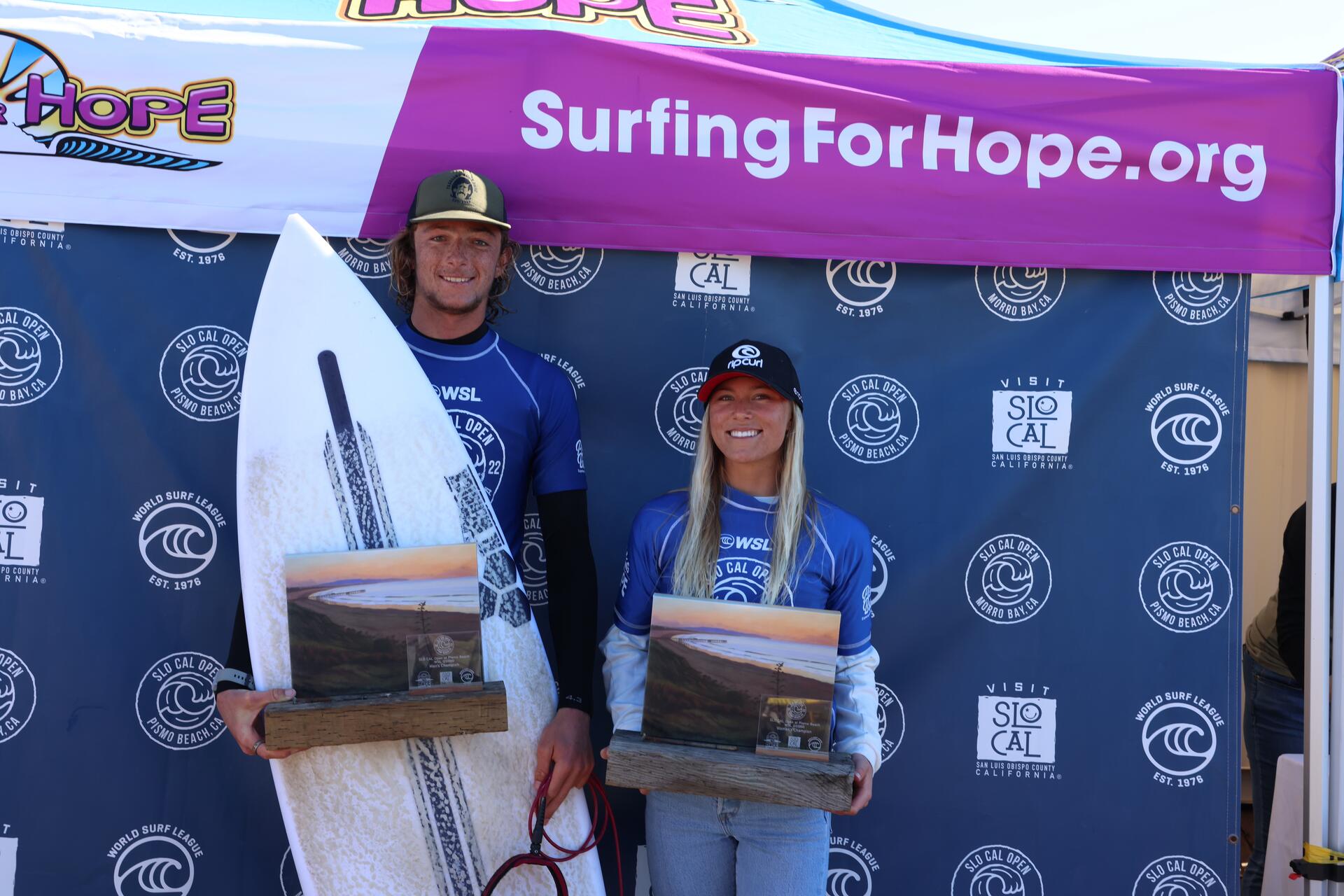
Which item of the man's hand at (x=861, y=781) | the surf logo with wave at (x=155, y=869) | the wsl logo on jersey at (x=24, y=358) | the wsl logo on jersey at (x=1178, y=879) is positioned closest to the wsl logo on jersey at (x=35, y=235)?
the wsl logo on jersey at (x=24, y=358)

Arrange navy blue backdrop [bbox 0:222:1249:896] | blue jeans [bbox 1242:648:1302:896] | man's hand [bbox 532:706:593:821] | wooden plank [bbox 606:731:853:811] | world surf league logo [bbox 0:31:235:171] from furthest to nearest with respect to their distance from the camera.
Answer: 1. blue jeans [bbox 1242:648:1302:896]
2. navy blue backdrop [bbox 0:222:1249:896]
3. world surf league logo [bbox 0:31:235:171]
4. man's hand [bbox 532:706:593:821]
5. wooden plank [bbox 606:731:853:811]

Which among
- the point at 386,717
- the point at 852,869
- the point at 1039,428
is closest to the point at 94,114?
the point at 386,717

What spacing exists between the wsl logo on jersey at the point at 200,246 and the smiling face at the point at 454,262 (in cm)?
57

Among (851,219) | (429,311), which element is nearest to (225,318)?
(429,311)

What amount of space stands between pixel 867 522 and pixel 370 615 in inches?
48.1

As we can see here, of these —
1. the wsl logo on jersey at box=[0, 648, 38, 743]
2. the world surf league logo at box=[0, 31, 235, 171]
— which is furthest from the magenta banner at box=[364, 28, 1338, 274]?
the wsl logo on jersey at box=[0, 648, 38, 743]

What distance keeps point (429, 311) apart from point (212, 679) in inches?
41.1

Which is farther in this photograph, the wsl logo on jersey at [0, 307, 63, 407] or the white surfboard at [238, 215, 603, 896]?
the wsl logo on jersey at [0, 307, 63, 407]

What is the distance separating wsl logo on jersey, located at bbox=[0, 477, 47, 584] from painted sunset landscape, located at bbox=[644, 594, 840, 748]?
1575 mm

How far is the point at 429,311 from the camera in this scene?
2277 millimetres

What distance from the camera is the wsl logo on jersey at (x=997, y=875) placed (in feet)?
8.06

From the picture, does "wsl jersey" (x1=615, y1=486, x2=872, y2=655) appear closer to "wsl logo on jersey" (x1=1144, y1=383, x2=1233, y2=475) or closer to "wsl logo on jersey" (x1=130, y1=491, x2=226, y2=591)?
"wsl logo on jersey" (x1=1144, y1=383, x2=1233, y2=475)

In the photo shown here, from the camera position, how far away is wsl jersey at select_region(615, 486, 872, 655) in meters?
1.92

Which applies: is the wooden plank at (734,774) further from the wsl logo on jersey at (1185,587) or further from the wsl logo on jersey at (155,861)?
the wsl logo on jersey at (155,861)
